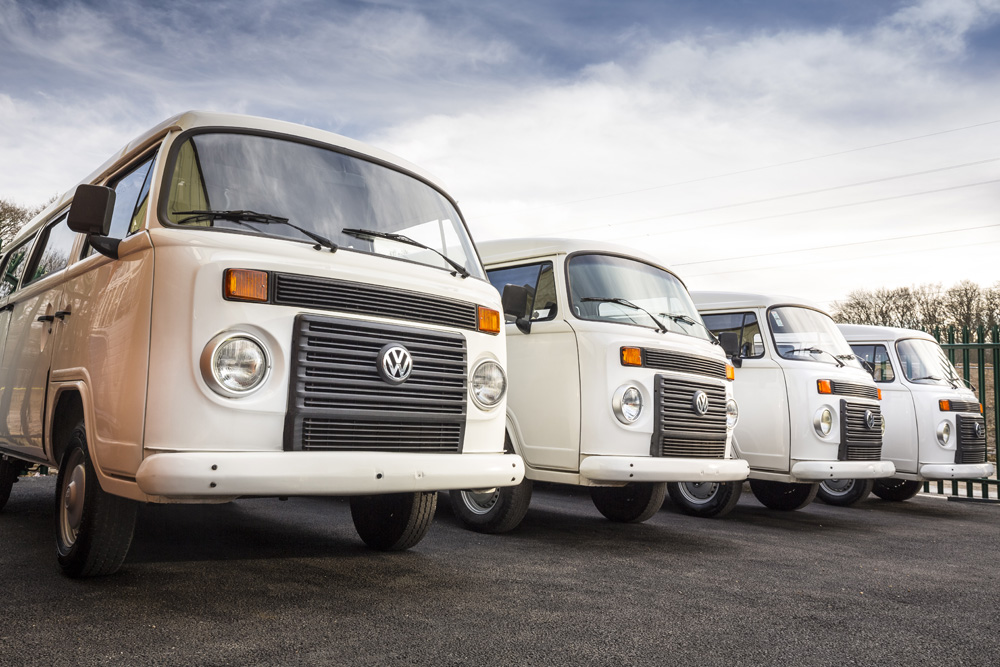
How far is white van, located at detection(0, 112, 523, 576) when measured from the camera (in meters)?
3.70

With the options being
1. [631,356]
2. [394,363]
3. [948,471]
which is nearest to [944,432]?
[948,471]

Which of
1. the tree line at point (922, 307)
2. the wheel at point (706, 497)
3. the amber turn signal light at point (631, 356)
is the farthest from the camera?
the tree line at point (922, 307)

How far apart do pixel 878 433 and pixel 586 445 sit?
4.58 meters

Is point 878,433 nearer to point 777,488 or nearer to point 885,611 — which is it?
point 777,488

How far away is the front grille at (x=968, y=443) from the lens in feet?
33.7

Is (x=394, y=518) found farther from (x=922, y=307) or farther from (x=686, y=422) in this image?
(x=922, y=307)

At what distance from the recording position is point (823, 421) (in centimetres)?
837

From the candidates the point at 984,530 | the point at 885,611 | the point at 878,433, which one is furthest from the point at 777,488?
the point at 885,611

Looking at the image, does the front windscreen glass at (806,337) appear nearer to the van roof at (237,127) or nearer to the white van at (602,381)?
the white van at (602,381)

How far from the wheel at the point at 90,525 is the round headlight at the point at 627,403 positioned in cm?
334

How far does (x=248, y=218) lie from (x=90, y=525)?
1.72 m

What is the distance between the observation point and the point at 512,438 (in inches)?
257

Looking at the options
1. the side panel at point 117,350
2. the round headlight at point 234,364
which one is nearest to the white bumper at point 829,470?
the round headlight at point 234,364

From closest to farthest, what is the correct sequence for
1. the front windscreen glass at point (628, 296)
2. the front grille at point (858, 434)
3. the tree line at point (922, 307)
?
the front windscreen glass at point (628, 296) → the front grille at point (858, 434) → the tree line at point (922, 307)
